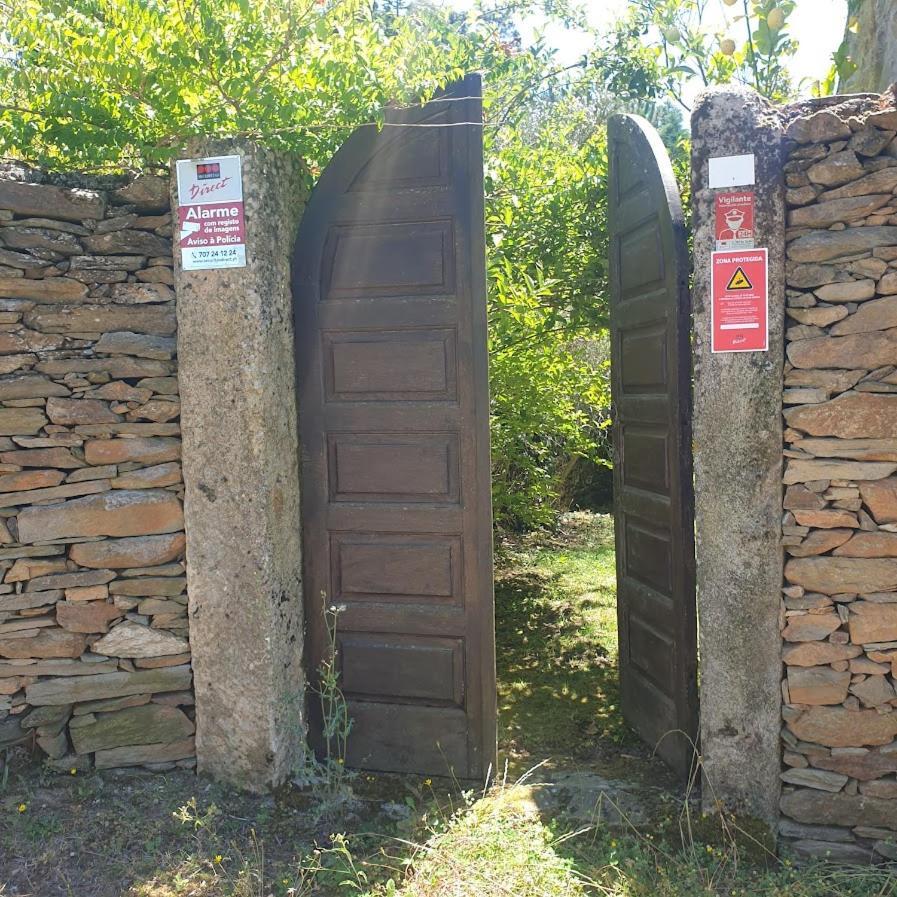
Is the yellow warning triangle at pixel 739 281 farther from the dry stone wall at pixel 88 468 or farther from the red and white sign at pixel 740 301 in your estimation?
the dry stone wall at pixel 88 468

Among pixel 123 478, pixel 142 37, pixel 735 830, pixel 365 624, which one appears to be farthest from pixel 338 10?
pixel 735 830

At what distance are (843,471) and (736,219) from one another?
3.17 ft

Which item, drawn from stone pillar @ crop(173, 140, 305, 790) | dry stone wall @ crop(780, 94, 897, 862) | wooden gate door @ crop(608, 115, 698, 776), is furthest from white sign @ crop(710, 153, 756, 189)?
stone pillar @ crop(173, 140, 305, 790)

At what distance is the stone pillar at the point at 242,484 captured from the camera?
3311 mm

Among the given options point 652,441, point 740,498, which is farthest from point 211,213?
point 740,498

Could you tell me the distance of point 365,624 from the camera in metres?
3.62

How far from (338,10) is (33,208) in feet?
4.64

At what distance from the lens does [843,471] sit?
9.67ft

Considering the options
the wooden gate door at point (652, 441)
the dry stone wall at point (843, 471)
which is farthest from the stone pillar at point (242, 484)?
the dry stone wall at point (843, 471)

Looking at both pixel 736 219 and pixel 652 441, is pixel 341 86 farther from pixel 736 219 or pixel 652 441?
pixel 652 441

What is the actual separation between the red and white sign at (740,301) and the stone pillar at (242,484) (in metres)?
1.70

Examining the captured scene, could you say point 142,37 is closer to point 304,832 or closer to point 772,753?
point 304,832

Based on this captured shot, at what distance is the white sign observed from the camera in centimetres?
299

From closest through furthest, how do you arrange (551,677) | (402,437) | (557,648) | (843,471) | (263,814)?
(843,471) < (263,814) < (402,437) < (551,677) < (557,648)
